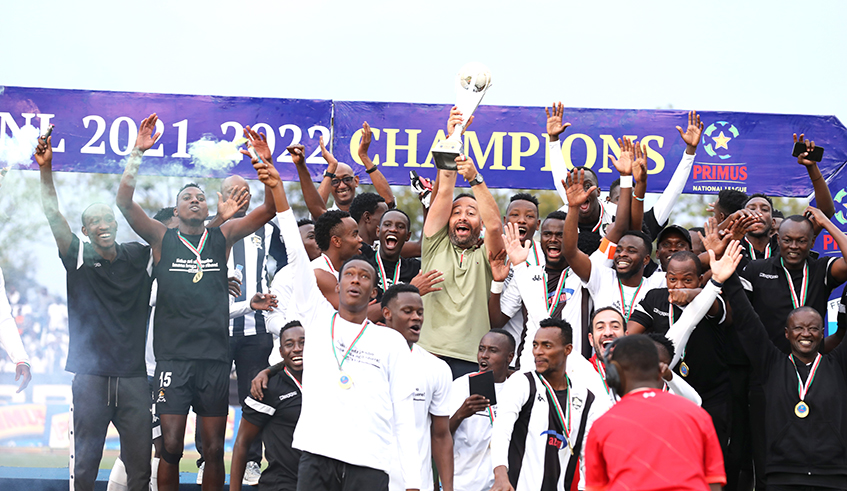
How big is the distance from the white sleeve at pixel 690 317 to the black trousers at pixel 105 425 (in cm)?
412

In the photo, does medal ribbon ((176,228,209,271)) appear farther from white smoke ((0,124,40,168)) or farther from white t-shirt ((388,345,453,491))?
white smoke ((0,124,40,168))

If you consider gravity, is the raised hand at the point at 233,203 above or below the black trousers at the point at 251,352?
above

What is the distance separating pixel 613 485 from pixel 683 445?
0.37m

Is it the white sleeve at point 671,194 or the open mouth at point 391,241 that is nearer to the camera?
the open mouth at point 391,241

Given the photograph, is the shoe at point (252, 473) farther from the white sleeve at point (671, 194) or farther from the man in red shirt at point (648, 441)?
the man in red shirt at point (648, 441)

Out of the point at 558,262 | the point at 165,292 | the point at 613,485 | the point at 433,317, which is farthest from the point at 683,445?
the point at 165,292

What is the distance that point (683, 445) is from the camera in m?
3.82

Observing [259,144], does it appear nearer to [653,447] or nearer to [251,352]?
[251,352]

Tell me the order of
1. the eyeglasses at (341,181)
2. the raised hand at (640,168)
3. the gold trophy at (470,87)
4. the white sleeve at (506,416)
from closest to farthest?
1. the white sleeve at (506,416)
2. the gold trophy at (470,87)
3. the raised hand at (640,168)
4. the eyeglasses at (341,181)

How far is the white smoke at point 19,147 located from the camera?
847cm

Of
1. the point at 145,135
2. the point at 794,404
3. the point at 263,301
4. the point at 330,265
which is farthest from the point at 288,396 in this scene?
the point at 794,404

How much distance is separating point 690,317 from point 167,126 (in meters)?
6.31

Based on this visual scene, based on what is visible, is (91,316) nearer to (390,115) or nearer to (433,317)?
(433,317)

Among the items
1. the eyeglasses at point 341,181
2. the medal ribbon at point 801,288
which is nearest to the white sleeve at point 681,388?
the medal ribbon at point 801,288
